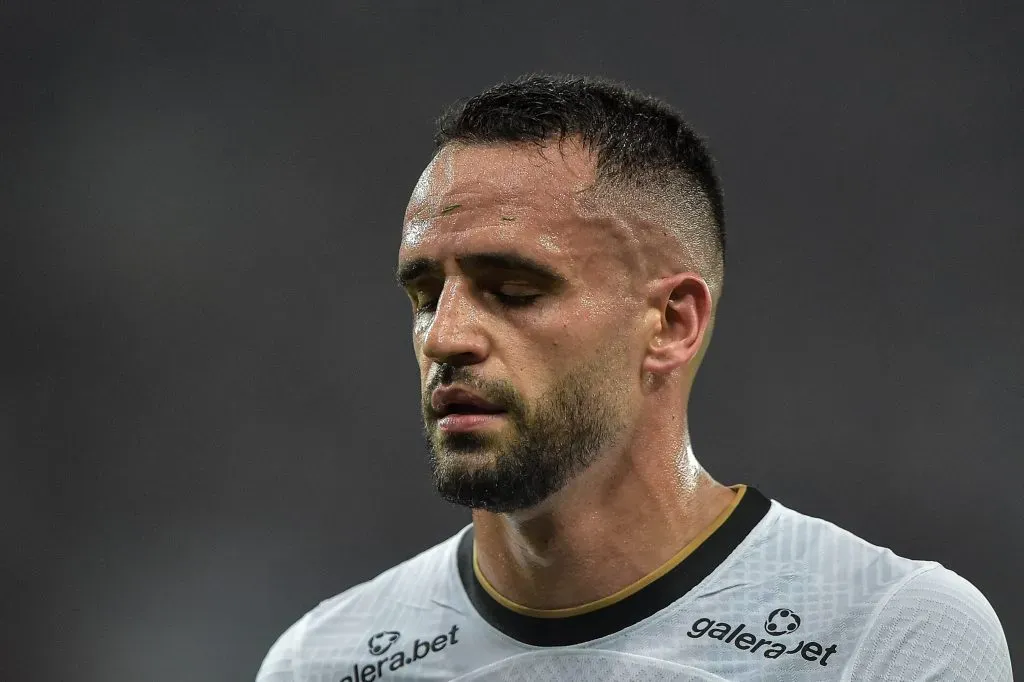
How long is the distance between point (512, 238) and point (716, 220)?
1.63ft

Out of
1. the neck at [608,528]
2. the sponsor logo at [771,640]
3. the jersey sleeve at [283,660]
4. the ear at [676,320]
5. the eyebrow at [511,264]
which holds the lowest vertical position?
the jersey sleeve at [283,660]

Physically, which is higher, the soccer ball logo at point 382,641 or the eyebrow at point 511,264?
the eyebrow at point 511,264

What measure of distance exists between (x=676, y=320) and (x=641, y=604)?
0.50m

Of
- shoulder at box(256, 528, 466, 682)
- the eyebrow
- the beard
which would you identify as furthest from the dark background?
the eyebrow

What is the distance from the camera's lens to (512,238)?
195 cm

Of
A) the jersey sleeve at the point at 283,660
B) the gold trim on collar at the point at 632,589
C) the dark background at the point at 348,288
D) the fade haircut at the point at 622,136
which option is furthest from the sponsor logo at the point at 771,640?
the dark background at the point at 348,288

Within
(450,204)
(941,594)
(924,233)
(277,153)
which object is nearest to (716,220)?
(450,204)

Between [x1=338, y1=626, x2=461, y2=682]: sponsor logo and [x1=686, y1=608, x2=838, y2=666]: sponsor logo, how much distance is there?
49 centimetres

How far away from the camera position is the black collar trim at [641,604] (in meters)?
2.09

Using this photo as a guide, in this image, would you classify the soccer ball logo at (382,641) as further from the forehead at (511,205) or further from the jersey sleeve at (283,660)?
the forehead at (511,205)

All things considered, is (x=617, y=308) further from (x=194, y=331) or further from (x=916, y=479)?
(x=194, y=331)

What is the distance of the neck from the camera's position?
Result: 2.08 metres

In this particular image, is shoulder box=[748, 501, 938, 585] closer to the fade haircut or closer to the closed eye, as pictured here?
the fade haircut

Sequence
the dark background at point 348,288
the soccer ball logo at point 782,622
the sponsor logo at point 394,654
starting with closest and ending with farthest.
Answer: the soccer ball logo at point 782,622
the sponsor logo at point 394,654
the dark background at point 348,288
